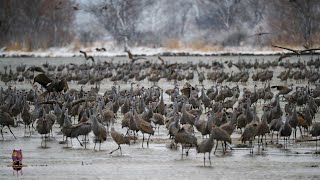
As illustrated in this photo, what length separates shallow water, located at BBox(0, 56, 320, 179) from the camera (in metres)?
12.5

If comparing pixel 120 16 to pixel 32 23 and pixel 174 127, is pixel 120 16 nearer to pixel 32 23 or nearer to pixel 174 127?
pixel 32 23

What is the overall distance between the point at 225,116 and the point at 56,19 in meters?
69.4

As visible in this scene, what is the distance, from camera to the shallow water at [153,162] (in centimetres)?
1245

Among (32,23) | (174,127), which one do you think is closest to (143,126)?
(174,127)

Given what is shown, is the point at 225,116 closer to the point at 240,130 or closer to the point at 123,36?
the point at 240,130

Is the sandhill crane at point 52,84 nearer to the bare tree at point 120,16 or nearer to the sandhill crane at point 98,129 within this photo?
the sandhill crane at point 98,129

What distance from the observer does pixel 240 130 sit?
664 inches

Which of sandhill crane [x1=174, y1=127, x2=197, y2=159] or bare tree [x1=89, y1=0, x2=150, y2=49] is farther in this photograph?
bare tree [x1=89, y1=0, x2=150, y2=49]

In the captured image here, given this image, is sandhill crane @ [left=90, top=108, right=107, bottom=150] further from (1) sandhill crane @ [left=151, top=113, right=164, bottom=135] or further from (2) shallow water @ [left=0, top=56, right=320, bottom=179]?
(1) sandhill crane @ [left=151, top=113, right=164, bottom=135]

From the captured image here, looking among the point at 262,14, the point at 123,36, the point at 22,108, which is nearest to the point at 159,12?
the point at 262,14

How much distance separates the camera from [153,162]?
13547mm

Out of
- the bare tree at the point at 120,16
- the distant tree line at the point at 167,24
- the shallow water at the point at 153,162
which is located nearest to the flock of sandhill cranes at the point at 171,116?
the shallow water at the point at 153,162

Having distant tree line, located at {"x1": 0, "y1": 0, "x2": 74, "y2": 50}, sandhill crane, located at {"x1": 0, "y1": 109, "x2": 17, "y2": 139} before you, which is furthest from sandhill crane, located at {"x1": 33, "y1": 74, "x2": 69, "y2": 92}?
distant tree line, located at {"x1": 0, "y1": 0, "x2": 74, "y2": 50}

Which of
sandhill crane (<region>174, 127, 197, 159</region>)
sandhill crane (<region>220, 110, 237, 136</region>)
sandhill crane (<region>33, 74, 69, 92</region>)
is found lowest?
sandhill crane (<region>174, 127, 197, 159</region>)
